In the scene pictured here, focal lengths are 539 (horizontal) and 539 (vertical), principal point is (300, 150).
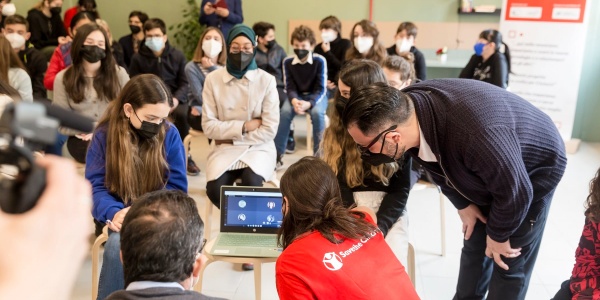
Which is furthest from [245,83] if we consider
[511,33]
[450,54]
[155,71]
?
[450,54]

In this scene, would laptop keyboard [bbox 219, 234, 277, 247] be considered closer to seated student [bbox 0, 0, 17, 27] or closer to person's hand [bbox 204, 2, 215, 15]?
person's hand [bbox 204, 2, 215, 15]

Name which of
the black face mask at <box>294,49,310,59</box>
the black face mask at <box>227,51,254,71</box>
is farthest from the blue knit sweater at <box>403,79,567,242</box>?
the black face mask at <box>294,49,310,59</box>

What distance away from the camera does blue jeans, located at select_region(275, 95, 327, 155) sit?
15.3 feet

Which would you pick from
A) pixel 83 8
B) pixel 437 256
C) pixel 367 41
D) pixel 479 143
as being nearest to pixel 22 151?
pixel 479 143

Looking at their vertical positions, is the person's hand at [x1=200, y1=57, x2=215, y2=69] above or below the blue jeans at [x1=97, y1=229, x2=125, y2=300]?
above

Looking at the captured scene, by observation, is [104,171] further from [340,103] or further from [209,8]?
[209,8]

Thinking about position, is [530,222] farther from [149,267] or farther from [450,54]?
[450,54]

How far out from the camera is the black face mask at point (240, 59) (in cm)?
332

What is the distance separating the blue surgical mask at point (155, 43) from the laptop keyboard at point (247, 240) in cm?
264

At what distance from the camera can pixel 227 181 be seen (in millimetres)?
3188

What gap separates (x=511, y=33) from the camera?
18.3 feet

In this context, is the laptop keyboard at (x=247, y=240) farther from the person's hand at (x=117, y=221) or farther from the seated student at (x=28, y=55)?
the seated student at (x=28, y=55)

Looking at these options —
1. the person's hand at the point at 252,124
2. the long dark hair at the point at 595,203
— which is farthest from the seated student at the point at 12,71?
the long dark hair at the point at 595,203

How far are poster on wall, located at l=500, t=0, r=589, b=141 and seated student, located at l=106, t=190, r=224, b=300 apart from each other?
4926 millimetres
